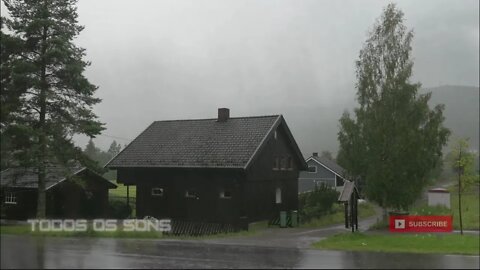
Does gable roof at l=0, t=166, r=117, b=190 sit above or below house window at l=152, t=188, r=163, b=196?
above

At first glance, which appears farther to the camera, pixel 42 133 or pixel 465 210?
pixel 465 210

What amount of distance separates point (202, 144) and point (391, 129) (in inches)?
472

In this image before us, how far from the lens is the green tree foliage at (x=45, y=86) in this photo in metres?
25.9

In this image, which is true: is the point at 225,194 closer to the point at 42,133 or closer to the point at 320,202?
the point at 320,202

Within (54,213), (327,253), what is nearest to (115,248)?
(327,253)

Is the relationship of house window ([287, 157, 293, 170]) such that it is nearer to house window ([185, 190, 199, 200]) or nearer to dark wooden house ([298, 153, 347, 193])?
house window ([185, 190, 199, 200])

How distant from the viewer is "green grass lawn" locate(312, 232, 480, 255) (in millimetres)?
19656

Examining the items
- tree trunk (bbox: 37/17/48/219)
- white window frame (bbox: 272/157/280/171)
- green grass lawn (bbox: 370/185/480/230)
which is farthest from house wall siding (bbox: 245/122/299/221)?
tree trunk (bbox: 37/17/48/219)

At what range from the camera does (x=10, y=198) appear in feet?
108

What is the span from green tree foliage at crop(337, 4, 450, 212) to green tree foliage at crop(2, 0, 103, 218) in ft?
50.5

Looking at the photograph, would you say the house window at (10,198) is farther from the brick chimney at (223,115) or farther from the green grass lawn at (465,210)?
the green grass lawn at (465,210)

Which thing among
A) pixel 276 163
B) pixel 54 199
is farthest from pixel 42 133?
pixel 276 163

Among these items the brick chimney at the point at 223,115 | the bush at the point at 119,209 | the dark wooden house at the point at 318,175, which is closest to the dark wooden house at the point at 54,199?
the bush at the point at 119,209

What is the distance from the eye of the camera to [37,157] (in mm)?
26031
